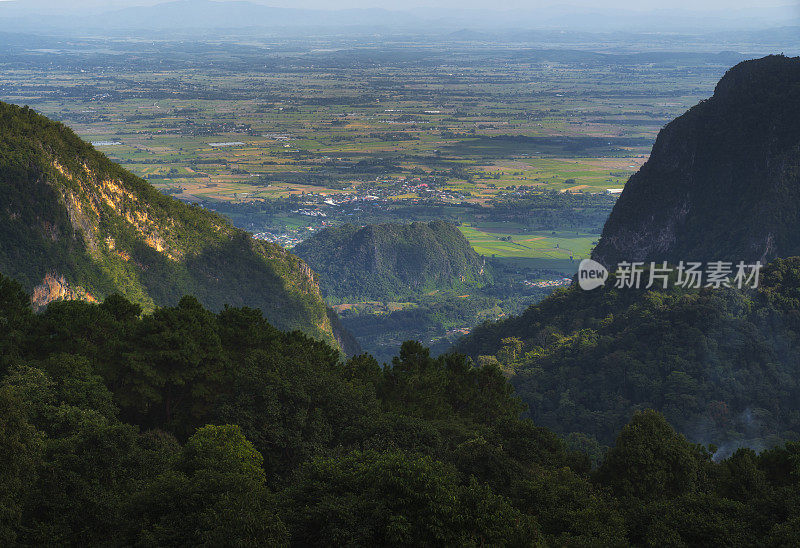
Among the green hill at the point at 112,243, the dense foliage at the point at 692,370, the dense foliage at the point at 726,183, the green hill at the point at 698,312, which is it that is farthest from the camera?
the dense foliage at the point at 726,183

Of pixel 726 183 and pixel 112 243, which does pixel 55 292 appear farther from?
pixel 726 183

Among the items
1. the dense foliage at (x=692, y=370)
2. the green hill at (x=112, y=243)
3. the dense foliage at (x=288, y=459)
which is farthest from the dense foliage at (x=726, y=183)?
the dense foliage at (x=288, y=459)

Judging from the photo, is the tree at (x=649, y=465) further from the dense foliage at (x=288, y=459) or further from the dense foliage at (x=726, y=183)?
the dense foliage at (x=726, y=183)

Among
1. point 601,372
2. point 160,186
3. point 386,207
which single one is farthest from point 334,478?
point 160,186

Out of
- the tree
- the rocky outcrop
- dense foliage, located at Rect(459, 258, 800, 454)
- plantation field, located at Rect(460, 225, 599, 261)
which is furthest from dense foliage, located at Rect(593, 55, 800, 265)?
the rocky outcrop

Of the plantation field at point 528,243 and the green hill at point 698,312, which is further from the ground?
the green hill at point 698,312

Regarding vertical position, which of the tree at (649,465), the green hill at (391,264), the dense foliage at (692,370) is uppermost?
the tree at (649,465)

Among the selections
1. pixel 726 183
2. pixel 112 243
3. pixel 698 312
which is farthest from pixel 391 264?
pixel 698 312

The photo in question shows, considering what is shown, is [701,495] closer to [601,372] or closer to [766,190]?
[601,372]
